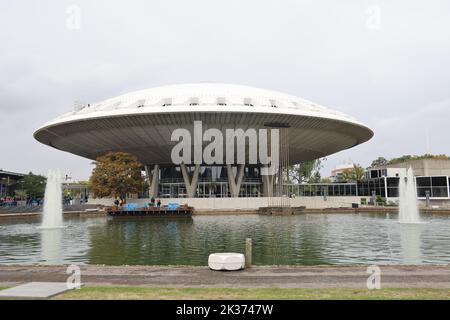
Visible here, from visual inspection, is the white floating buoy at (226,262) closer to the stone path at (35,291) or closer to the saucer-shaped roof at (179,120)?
the stone path at (35,291)

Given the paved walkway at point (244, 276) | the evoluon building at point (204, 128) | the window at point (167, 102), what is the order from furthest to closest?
the window at point (167, 102) → the evoluon building at point (204, 128) → the paved walkway at point (244, 276)

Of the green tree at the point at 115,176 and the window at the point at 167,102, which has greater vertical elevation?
the window at the point at 167,102

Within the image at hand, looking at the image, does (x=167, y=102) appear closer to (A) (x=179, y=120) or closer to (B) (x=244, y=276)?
(A) (x=179, y=120)

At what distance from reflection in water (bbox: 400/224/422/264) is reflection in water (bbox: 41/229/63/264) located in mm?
13735

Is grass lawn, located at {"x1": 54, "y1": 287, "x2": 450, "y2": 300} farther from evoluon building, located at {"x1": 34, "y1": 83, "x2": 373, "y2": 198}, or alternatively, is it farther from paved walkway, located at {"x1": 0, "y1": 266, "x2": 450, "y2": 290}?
evoluon building, located at {"x1": 34, "y1": 83, "x2": 373, "y2": 198}

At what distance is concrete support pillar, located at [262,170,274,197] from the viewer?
66.4m

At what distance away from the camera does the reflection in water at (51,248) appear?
1632 cm

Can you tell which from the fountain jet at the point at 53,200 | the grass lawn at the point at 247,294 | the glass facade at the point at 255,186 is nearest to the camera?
the grass lawn at the point at 247,294

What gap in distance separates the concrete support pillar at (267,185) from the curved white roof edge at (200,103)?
15908 mm

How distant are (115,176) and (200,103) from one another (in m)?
14.7

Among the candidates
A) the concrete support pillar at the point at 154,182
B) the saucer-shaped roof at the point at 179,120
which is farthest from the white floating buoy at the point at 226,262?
the concrete support pillar at the point at 154,182

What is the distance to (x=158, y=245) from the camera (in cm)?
2025
